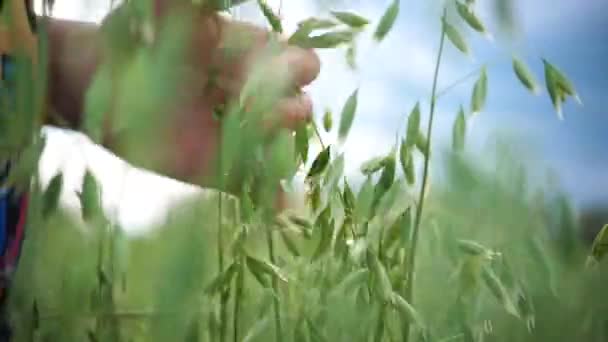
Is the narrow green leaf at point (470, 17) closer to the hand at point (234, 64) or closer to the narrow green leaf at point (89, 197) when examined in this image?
the hand at point (234, 64)

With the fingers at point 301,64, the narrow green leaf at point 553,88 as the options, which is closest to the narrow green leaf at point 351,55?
the fingers at point 301,64

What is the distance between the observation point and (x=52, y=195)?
23.1 inches

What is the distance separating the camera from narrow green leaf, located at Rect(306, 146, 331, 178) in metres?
0.61

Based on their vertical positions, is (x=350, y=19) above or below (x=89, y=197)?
above

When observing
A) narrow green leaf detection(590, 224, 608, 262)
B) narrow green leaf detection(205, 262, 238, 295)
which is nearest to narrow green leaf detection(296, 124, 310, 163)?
narrow green leaf detection(205, 262, 238, 295)

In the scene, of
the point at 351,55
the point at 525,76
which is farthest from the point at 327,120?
the point at 525,76

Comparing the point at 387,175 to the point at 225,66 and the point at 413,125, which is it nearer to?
the point at 413,125

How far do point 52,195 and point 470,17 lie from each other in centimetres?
34

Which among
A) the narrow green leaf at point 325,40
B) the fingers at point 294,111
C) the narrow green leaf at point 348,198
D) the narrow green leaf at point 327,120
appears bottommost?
the narrow green leaf at point 348,198

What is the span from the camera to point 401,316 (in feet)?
2.00

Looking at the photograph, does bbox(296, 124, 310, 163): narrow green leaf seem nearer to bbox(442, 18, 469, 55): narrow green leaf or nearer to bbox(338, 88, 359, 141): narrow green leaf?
bbox(338, 88, 359, 141): narrow green leaf

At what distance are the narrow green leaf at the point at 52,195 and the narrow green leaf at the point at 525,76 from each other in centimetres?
35

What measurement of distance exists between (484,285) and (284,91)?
0.25m

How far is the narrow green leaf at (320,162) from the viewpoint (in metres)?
0.61
